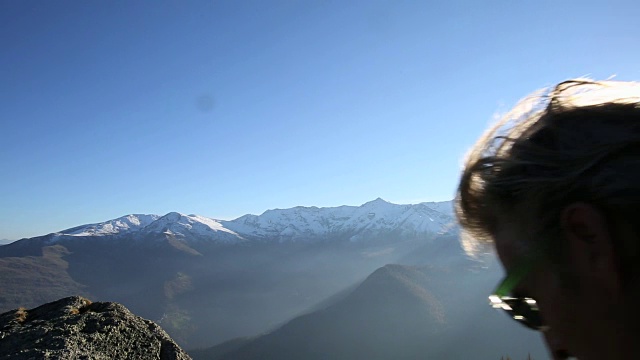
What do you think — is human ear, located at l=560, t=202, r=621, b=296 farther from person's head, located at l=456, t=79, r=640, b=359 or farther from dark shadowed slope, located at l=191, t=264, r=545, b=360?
dark shadowed slope, located at l=191, t=264, r=545, b=360

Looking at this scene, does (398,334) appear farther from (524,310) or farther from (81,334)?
(524,310)

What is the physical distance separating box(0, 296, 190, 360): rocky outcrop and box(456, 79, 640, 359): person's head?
3272 mm

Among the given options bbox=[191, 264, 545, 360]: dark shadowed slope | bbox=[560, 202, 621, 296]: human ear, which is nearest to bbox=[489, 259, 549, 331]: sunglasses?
bbox=[560, 202, 621, 296]: human ear

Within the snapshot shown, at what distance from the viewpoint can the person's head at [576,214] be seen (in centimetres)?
105

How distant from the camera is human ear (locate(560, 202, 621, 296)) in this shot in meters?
1.05

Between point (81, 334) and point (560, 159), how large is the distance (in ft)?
12.2

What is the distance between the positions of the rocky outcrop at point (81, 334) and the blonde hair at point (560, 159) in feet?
10.6

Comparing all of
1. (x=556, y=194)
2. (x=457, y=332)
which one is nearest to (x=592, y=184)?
(x=556, y=194)

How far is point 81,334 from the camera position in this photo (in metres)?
3.45

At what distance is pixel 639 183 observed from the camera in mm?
1030

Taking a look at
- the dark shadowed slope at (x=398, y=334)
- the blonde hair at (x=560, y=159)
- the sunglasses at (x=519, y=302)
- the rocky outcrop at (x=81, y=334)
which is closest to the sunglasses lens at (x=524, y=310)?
the sunglasses at (x=519, y=302)

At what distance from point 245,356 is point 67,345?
556ft

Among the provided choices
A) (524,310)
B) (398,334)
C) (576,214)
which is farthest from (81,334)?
(398,334)

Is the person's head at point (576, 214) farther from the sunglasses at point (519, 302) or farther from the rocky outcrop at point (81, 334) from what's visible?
the rocky outcrop at point (81, 334)
